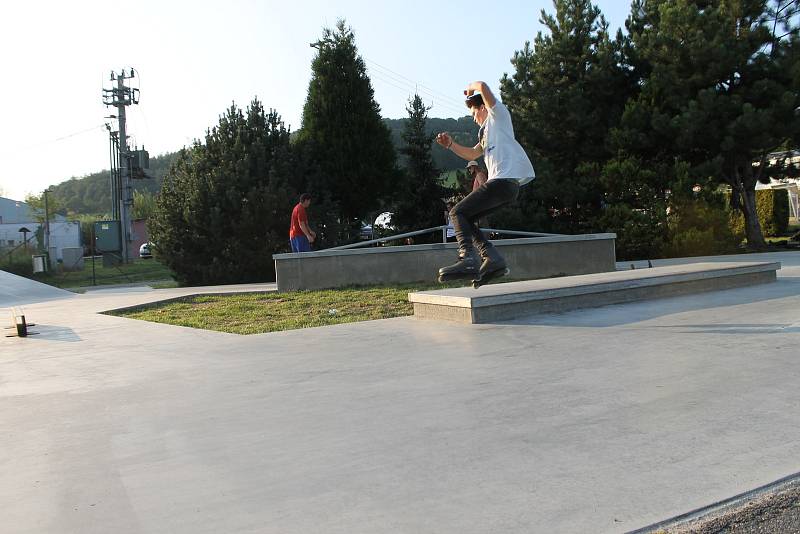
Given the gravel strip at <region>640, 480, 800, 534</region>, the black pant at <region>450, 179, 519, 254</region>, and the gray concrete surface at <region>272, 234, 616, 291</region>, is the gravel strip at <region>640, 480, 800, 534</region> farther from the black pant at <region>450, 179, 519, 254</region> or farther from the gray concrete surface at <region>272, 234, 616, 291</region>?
the gray concrete surface at <region>272, 234, 616, 291</region>

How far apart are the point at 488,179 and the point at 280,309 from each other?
4106 millimetres

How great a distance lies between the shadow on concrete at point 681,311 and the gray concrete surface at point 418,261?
4.58 metres

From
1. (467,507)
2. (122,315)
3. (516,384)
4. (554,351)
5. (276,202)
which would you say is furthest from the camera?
(276,202)

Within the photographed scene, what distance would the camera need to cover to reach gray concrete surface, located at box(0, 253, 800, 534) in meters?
2.66

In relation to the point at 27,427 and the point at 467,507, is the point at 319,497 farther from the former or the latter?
the point at 27,427

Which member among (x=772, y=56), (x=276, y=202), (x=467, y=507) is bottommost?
(x=467, y=507)

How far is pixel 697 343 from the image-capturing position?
5566 mm

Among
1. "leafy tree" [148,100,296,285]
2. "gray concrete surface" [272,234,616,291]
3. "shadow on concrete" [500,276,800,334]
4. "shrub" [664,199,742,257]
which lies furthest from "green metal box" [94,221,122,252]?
"shadow on concrete" [500,276,800,334]

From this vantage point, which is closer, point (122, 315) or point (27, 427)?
point (27, 427)

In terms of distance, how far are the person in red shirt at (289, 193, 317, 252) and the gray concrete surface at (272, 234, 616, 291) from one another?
77 centimetres

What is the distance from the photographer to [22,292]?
1542cm

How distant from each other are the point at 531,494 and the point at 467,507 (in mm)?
280

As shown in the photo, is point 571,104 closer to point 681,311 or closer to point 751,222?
point 751,222

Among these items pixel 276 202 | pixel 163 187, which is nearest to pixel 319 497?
pixel 276 202
